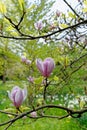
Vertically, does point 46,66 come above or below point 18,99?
above

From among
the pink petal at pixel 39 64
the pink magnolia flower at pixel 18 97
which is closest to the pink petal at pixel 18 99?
the pink magnolia flower at pixel 18 97

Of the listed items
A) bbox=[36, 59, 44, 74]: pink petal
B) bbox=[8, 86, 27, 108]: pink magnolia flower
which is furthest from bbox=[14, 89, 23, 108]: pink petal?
bbox=[36, 59, 44, 74]: pink petal

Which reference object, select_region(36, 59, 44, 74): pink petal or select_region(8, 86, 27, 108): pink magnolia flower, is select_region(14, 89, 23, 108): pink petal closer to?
select_region(8, 86, 27, 108): pink magnolia flower

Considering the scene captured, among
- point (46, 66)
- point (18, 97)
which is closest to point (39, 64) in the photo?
point (46, 66)

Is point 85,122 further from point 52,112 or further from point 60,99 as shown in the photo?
point 60,99

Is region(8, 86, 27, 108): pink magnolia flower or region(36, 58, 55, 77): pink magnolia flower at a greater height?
region(36, 58, 55, 77): pink magnolia flower

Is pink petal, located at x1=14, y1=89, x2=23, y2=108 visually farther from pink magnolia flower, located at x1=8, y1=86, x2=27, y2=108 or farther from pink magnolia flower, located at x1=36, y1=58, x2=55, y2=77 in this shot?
pink magnolia flower, located at x1=36, y1=58, x2=55, y2=77

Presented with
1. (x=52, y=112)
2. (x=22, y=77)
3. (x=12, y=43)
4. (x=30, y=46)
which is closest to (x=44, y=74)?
(x=52, y=112)

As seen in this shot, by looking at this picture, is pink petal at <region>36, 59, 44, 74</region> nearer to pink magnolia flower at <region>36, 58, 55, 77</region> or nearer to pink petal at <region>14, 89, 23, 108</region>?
pink magnolia flower at <region>36, 58, 55, 77</region>

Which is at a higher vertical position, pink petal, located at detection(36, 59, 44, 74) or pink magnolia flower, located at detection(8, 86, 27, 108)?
pink petal, located at detection(36, 59, 44, 74)

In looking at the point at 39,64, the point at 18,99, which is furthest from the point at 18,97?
the point at 39,64

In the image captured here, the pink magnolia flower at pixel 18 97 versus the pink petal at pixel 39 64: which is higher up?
the pink petal at pixel 39 64

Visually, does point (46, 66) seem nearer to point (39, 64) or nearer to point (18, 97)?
point (39, 64)

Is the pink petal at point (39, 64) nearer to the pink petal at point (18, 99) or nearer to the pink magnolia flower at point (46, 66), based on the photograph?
the pink magnolia flower at point (46, 66)
